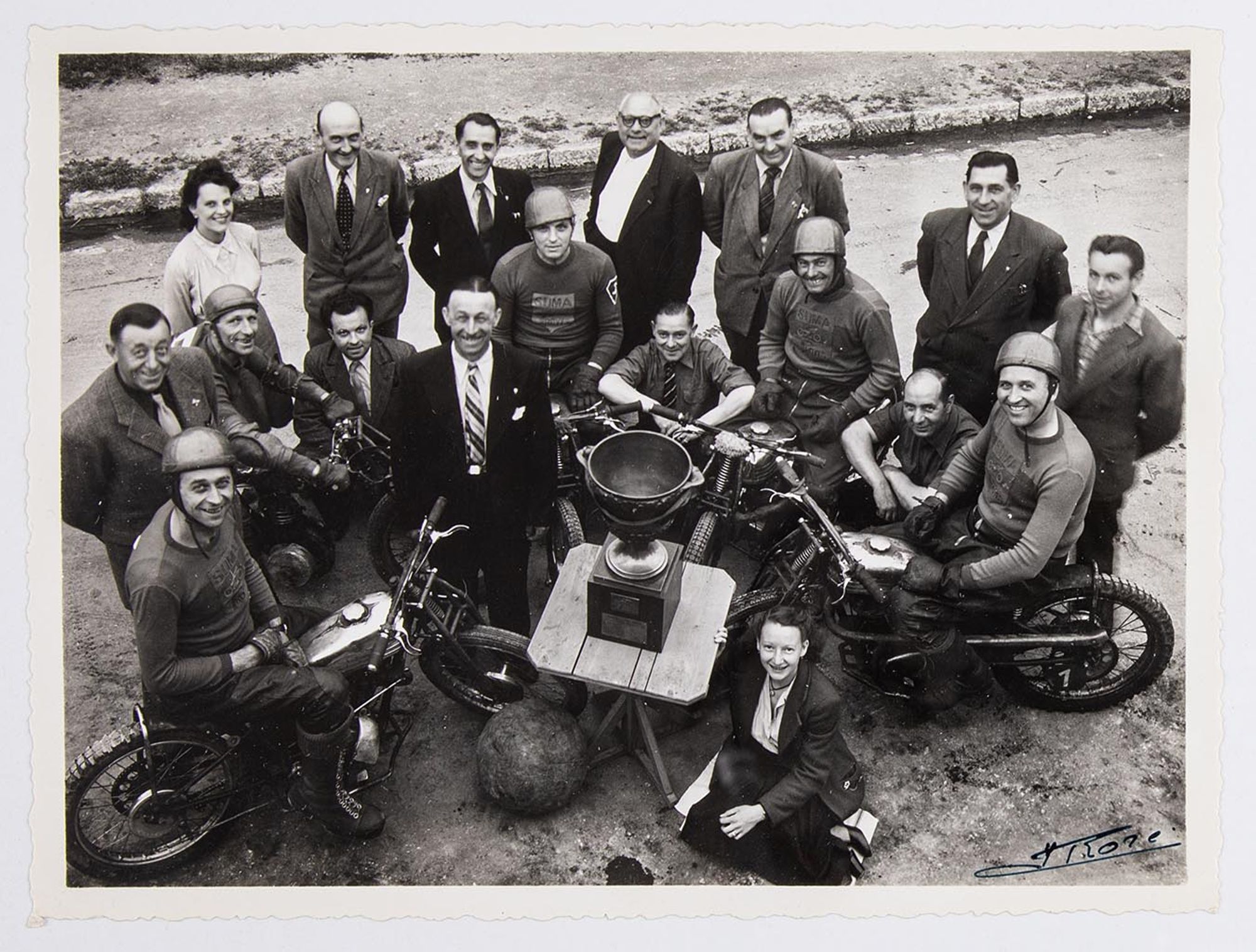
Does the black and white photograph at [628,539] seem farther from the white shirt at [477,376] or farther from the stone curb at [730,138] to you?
the stone curb at [730,138]

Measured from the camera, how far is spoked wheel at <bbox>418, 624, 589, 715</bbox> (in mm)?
5113

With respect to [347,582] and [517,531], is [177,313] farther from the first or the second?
[517,531]

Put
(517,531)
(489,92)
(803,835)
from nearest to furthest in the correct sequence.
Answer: (803,835)
(517,531)
(489,92)

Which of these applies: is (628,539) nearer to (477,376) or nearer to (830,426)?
(477,376)

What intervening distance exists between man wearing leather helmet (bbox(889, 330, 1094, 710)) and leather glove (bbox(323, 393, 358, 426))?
2.97 meters

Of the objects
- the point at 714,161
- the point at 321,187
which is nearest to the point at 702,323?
the point at 714,161

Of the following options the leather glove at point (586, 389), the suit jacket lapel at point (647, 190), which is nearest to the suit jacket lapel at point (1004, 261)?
the suit jacket lapel at point (647, 190)

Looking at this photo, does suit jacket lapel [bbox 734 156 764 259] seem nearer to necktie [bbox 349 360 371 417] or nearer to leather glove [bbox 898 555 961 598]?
leather glove [bbox 898 555 961 598]

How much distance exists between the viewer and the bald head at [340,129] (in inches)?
233

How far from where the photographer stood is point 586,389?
19.4ft

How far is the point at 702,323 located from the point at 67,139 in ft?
14.6

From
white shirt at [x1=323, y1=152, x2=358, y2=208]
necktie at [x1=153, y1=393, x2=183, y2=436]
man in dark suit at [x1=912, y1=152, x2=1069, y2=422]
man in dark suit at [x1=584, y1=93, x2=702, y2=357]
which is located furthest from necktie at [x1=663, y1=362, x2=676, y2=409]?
necktie at [x1=153, y1=393, x2=183, y2=436]

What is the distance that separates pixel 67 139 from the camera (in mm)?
6527

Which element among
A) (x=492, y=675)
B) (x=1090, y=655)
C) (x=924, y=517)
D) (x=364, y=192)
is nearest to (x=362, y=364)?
(x=364, y=192)
